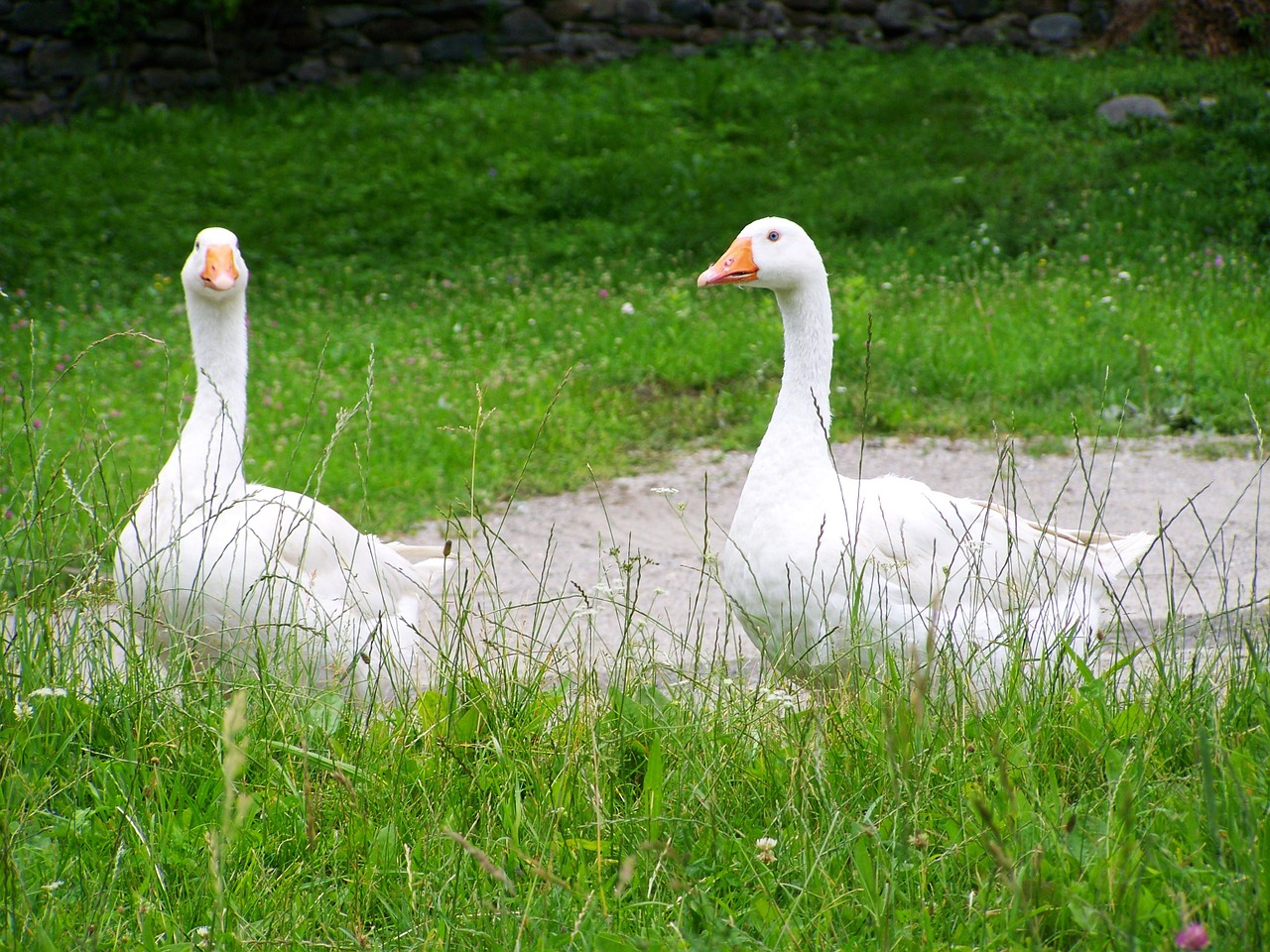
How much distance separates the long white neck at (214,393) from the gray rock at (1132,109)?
1141 centimetres

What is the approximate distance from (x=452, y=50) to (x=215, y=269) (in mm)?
13715

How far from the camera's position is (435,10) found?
1706 cm

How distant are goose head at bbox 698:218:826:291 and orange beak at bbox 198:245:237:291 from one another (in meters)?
1.51

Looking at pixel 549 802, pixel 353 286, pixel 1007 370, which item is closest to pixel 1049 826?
pixel 549 802

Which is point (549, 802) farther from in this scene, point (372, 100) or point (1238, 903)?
point (372, 100)

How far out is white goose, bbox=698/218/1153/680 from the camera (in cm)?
360

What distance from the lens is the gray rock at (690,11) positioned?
1741 cm

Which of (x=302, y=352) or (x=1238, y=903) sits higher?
(x=1238, y=903)

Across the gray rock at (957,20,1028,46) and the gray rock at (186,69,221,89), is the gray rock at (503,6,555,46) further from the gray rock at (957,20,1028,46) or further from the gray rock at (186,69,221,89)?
the gray rock at (957,20,1028,46)

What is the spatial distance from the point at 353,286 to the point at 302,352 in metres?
2.27

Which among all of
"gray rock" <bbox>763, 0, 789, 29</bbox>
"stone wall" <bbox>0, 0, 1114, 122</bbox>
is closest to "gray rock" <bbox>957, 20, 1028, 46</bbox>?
"stone wall" <bbox>0, 0, 1114, 122</bbox>

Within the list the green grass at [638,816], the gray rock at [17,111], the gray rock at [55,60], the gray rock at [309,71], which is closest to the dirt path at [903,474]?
the green grass at [638,816]

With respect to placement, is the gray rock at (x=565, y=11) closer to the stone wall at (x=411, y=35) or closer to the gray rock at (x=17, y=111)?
the stone wall at (x=411, y=35)

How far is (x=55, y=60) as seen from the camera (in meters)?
16.0
